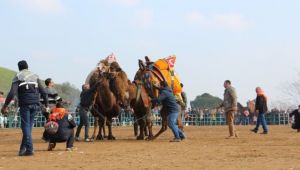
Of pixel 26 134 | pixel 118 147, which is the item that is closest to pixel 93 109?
pixel 118 147

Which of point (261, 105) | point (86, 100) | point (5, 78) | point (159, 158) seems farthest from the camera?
point (5, 78)

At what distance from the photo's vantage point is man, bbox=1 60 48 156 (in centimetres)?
1309

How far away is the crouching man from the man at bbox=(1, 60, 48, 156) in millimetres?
807

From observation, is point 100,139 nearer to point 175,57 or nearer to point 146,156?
point 175,57

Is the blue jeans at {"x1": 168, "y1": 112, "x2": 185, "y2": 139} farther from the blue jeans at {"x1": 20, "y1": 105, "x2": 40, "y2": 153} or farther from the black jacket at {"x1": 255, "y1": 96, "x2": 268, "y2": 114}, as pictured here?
the black jacket at {"x1": 255, "y1": 96, "x2": 268, "y2": 114}

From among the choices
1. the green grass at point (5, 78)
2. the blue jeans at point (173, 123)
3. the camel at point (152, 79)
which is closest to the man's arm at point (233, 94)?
the camel at point (152, 79)

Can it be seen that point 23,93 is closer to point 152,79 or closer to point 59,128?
point 59,128

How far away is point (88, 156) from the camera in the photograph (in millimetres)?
12719

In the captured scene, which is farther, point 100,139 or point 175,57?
point 175,57

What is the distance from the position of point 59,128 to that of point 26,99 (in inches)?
51.1

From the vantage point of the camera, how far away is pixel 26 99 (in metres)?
13.2

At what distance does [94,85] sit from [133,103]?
1585 millimetres

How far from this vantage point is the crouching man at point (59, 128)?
46.1ft

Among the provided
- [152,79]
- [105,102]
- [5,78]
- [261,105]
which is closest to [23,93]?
[105,102]
